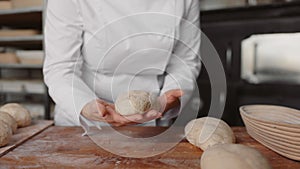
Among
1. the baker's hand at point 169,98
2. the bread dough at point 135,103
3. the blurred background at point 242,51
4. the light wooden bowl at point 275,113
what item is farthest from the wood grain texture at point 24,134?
the blurred background at point 242,51

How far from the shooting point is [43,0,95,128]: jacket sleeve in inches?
33.2

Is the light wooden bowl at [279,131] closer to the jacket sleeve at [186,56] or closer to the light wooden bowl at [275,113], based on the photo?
the light wooden bowl at [275,113]

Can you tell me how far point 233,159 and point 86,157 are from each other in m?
0.33

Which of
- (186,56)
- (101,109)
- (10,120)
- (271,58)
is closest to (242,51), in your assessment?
(271,58)

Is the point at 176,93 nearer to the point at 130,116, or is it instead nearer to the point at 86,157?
the point at 130,116

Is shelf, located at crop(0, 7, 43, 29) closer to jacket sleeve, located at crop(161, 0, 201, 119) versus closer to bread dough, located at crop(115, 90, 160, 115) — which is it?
jacket sleeve, located at crop(161, 0, 201, 119)

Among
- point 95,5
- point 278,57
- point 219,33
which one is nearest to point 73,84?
point 95,5

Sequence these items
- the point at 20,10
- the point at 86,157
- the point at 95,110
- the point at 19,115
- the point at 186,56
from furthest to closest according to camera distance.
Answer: the point at 20,10 < the point at 186,56 < the point at 19,115 < the point at 95,110 < the point at 86,157

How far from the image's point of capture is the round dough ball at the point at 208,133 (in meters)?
0.68

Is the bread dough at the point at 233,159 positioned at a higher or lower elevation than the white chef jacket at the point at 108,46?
lower

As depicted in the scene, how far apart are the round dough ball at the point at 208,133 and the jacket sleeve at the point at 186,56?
21cm

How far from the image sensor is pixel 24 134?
0.81m

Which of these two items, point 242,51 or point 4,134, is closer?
point 4,134

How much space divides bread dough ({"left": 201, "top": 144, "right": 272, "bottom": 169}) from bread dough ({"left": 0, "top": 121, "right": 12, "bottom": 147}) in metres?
0.48
